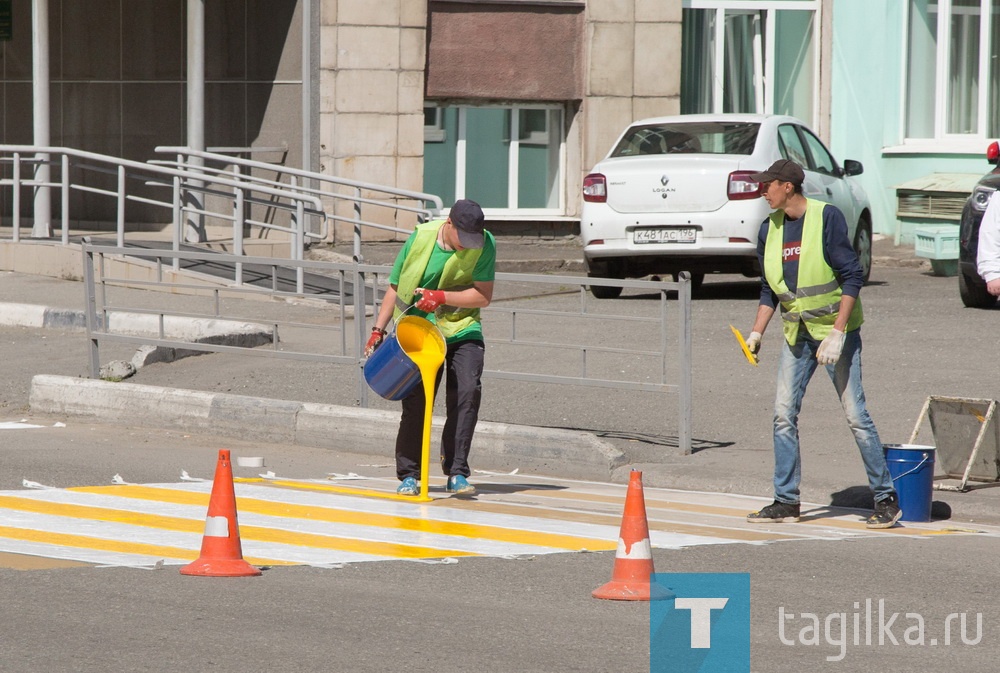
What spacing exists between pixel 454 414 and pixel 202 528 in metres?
1.75

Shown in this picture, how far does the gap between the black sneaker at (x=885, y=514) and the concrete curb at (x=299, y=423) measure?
6.60 ft

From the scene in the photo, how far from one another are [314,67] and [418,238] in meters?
13.1

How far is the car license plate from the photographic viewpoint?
49.5 ft

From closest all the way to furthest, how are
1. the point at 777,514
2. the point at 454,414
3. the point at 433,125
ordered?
the point at 777,514 → the point at 454,414 → the point at 433,125

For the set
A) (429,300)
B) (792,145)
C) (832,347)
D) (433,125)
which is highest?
(433,125)

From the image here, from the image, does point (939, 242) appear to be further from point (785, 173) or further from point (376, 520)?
point (376, 520)

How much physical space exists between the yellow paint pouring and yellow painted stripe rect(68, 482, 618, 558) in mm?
573

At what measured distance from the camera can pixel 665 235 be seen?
15.2 meters

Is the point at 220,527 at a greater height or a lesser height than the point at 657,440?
greater

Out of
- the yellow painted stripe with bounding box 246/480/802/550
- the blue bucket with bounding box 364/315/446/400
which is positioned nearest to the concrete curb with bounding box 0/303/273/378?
the yellow painted stripe with bounding box 246/480/802/550

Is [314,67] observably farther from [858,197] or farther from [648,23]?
[858,197]

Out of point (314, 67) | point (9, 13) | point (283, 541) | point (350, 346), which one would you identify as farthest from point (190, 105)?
point (283, 541)

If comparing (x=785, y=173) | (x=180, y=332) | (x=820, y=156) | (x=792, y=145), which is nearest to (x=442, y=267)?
(x=785, y=173)

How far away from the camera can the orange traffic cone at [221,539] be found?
6.61 metres
